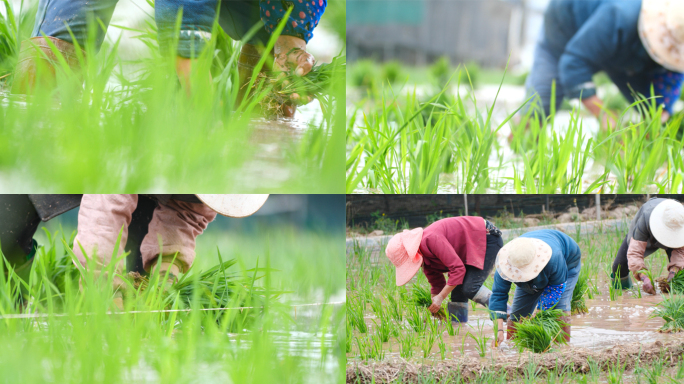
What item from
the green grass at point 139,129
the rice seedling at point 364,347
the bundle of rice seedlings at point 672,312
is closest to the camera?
the green grass at point 139,129

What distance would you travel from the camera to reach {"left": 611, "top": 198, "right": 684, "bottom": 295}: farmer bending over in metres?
1.09

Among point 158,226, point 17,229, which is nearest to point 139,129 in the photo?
point 158,226

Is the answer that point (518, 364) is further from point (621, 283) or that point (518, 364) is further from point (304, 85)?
point (304, 85)

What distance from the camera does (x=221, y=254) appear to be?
2.93ft

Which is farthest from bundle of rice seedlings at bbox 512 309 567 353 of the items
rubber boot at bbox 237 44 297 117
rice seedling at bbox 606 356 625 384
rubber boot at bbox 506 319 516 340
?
rubber boot at bbox 237 44 297 117

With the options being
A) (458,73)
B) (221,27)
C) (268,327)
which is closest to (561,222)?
(458,73)

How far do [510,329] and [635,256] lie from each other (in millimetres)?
366

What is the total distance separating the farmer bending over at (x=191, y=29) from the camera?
0.79 meters

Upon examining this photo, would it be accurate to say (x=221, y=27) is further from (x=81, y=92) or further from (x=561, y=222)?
(x=561, y=222)

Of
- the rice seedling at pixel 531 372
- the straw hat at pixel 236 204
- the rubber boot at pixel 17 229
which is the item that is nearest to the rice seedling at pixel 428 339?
the rice seedling at pixel 531 372

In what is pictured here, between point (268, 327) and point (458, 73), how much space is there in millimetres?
650

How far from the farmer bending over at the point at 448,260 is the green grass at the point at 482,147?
91 mm

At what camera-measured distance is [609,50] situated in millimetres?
1055

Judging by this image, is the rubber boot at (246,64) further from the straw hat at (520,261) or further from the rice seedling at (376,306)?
the straw hat at (520,261)
